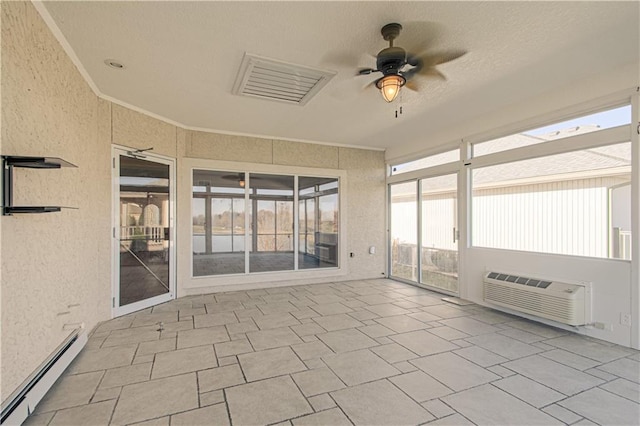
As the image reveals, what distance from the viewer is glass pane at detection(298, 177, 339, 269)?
6.15 m

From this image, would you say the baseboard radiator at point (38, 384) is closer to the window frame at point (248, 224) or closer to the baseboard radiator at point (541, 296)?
the window frame at point (248, 224)

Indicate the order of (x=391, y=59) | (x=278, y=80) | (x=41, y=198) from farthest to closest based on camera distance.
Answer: (x=278, y=80), (x=391, y=59), (x=41, y=198)

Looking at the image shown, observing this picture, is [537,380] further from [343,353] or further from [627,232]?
[627,232]

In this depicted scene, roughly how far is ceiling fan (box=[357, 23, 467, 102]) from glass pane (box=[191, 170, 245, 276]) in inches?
140

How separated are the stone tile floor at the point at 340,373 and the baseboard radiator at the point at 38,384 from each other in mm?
98

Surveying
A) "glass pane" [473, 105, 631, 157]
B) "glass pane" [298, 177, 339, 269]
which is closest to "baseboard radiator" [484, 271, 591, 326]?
"glass pane" [473, 105, 631, 157]

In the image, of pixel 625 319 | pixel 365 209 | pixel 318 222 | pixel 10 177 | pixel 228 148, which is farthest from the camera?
pixel 365 209

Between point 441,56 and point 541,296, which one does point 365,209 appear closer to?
point 541,296

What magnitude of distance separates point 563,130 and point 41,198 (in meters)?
5.36

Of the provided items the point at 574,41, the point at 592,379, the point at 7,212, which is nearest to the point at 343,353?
the point at 592,379

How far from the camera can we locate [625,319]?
313 centimetres

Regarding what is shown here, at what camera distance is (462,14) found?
2279 mm

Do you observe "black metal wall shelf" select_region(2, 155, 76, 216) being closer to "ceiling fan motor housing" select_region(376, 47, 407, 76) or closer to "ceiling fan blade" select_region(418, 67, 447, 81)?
"ceiling fan motor housing" select_region(376, 47, 407, 76)

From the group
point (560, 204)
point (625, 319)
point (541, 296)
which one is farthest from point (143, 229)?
point (625, 319)
